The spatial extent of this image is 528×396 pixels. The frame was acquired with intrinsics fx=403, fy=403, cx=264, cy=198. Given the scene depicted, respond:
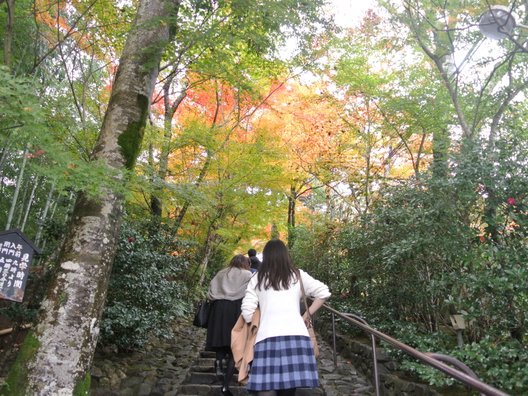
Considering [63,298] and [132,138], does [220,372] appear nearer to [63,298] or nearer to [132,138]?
[63,298]

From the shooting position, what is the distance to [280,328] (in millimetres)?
2645

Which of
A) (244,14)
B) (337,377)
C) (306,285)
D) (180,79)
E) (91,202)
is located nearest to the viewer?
(306,285)

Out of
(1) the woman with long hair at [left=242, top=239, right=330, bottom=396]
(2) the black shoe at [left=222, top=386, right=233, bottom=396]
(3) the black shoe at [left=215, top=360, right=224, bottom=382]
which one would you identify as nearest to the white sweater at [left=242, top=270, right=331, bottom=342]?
(1) the woman with long hair at [left=242, top=239, right=330, bottom=396]

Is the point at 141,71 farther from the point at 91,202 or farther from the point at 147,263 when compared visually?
the point at 147,263

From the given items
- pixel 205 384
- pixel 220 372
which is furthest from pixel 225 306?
pixel 205 384

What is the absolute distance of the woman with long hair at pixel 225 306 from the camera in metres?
4.87

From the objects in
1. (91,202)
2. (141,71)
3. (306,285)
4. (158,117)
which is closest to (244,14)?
(141,71)

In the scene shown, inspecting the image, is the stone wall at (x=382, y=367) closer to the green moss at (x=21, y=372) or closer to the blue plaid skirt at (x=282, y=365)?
the blue plaid skirt at (x=282, y=365)

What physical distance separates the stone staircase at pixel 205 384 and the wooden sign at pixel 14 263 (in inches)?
83.9

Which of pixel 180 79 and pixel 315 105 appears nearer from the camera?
pixel 180 79

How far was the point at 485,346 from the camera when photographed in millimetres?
3758

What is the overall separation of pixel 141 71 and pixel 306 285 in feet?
9.03

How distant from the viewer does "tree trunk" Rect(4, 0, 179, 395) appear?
10.0ft

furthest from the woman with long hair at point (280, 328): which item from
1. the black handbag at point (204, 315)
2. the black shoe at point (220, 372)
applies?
the black shoe at point (220, 372)
